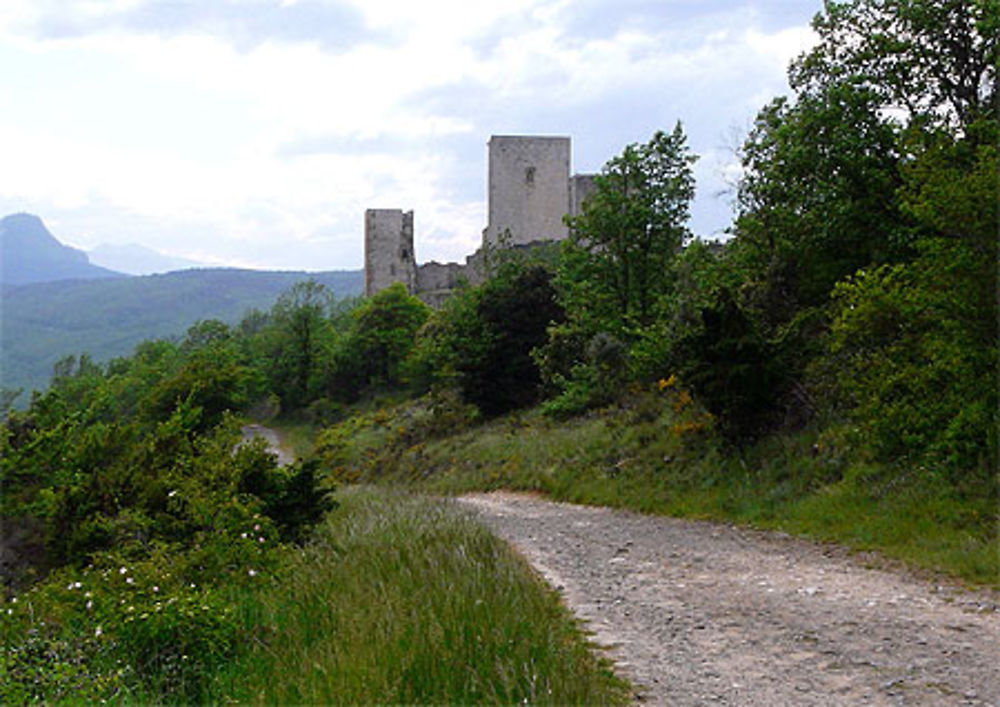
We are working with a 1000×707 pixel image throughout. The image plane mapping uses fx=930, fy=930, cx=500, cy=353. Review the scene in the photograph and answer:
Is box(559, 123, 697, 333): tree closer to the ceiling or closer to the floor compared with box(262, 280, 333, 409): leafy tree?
closer to the ceiling

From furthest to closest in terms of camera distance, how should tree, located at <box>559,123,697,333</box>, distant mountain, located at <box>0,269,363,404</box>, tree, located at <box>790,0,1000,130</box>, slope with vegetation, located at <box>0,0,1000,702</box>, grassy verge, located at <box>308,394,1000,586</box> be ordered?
distant mountain, located at <box>0,269,363,404</box>
tree, located at <box>559,123,697,333</box>
tree, located at <box>790,0,1000,130</box>
grassy verge, located at <box>308,394,1000,586</box>
slope with vegetation, located at <box>0,0,1000,702</box>

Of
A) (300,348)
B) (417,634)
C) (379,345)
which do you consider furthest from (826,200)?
(300,348)

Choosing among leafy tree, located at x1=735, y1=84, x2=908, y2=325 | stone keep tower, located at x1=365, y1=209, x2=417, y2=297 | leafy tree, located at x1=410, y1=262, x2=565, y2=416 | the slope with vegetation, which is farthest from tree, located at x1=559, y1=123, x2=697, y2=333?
stone keep tower, located at x1=365, y1=209, x2=417, y2=297

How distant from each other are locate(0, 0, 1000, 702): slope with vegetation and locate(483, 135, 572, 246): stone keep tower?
3518 cm

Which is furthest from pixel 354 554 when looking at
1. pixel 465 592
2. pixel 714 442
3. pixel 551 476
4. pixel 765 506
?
pixel 551 476

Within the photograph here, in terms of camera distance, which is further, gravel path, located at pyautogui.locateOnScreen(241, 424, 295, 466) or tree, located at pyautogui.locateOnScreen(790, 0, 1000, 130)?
gravel path, located at pyautogui.locateOnScreen(241, 424, 295, 466)

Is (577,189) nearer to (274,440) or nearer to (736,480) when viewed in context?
(274,440)

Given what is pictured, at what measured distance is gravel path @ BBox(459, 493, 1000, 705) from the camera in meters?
5.42

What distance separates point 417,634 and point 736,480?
9.81 metres

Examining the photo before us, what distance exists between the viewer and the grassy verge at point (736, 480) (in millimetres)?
9742

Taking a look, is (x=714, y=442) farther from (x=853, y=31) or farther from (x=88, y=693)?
(x=88, y=693)

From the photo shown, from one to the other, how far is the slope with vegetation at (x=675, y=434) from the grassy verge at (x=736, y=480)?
0.17 ft

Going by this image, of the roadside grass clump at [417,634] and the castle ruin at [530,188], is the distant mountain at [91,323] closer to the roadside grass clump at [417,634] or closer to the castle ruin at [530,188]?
the castle ruin at [530,188]

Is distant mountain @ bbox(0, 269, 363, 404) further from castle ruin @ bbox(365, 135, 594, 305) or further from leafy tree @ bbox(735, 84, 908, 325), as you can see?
leafy tree @ bbox(735, 84, 908, 325)
